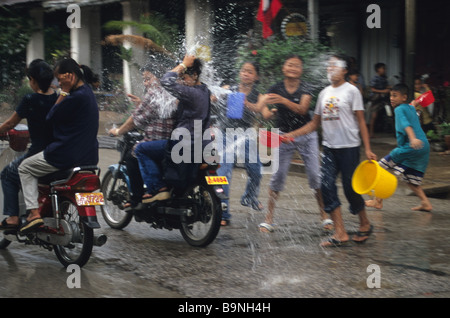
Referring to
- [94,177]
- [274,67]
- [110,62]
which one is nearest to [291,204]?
[94,177]

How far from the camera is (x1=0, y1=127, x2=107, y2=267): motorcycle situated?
573 centimetres

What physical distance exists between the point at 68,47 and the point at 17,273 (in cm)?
1957

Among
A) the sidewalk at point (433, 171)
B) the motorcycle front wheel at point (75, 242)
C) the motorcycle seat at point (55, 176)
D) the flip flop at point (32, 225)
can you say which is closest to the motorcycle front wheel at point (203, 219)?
the motorcycle front wheel at point (75, 242)

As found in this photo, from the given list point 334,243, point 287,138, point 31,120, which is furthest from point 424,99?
point 31,120

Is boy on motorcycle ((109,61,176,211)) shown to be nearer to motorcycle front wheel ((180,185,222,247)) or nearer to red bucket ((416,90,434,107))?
motorcycle front wheel ((180,185,222,247))

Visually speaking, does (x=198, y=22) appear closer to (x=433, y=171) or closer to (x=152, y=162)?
(x=433, y=171)

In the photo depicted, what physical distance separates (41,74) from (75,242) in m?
1.53

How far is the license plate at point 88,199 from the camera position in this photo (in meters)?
5.72

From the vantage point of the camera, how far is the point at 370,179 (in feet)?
22.6

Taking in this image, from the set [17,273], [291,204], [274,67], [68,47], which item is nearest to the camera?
[17,273]

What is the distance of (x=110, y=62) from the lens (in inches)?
957

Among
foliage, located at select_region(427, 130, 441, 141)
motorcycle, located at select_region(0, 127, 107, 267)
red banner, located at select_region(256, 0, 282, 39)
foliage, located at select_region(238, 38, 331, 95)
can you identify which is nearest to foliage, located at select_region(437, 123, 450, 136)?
foliage, located at select_region(427, 130, 441, 141)

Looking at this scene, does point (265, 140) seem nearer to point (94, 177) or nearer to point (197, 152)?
point (197, 152)

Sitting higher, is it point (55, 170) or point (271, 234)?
point (55, 170)
